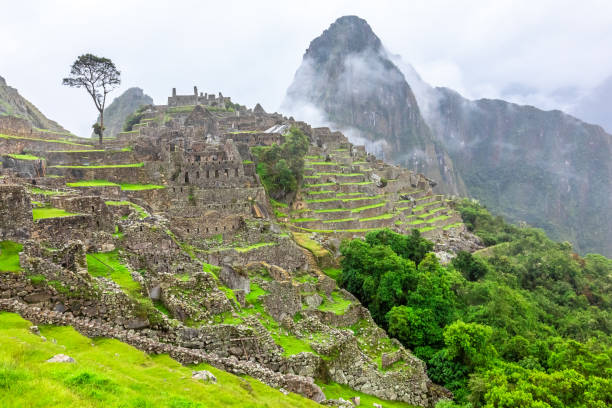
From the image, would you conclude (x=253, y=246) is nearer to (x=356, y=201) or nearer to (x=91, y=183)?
(x=91, y=183)

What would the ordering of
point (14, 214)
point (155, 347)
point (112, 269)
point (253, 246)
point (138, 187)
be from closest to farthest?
point (155, 347) < point (14, 214) < point (112, 269) < point (253, 246) < point (138, 187)

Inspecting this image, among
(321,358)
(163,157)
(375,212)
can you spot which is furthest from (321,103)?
(321,358)

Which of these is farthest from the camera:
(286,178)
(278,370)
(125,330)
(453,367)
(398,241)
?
(286,178)

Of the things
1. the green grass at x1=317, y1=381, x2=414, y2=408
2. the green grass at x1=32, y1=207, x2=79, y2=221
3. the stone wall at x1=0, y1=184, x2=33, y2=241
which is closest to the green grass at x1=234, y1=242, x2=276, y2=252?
the green grass at x1=317, y1=381, x2=414, y2=408

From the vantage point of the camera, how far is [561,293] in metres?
43.2

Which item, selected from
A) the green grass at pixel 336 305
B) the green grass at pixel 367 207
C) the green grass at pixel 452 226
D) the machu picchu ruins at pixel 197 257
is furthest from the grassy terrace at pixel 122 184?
the green grass at pixel 452 226

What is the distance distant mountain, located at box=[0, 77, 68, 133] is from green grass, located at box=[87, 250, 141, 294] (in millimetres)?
48364

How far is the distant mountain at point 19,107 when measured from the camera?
50.4m

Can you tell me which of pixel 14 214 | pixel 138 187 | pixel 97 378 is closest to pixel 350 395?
pixel 97 378

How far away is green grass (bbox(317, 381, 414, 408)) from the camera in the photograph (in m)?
14.9

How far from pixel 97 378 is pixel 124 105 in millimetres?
98413

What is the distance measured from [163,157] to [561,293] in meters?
45.1

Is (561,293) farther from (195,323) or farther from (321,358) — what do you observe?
(195,323)

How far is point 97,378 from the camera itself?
6566 millimetres
